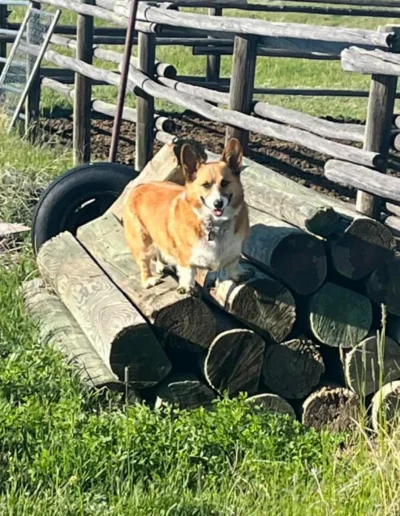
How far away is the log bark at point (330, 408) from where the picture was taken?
562cm

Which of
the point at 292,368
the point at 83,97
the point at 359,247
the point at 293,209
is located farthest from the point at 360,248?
the point at 83,97

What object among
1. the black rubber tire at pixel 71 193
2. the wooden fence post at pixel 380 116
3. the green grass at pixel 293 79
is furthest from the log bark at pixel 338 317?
the green grass at pixel 293 79

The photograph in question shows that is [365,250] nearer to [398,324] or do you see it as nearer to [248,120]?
[398,324]

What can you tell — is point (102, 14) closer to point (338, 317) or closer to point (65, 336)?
point (65, 336)

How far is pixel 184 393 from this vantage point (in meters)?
5.46

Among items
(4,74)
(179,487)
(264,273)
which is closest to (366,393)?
(264,273)

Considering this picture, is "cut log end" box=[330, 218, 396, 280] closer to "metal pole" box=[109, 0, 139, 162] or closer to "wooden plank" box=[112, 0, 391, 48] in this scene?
"wooden plank" box=[112, 0, 391, 48]

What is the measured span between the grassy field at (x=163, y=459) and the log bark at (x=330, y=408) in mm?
239

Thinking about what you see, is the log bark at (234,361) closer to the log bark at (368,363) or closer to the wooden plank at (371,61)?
Answer: the log bark at (368,363)

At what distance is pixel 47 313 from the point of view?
639cm

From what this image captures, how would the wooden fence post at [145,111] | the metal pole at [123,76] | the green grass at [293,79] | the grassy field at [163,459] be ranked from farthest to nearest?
the green grass at [293,79] < the wooden fence post at [145,111] < the metal pole at [123,76] < the grassy field at [163,459]

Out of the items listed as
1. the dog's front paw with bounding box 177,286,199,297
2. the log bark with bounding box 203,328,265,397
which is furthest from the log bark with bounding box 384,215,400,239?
the dog's front paw with bounding box 177,286,199,297

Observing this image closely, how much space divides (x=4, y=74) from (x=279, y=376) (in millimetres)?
7613

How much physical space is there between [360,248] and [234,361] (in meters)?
0.85
